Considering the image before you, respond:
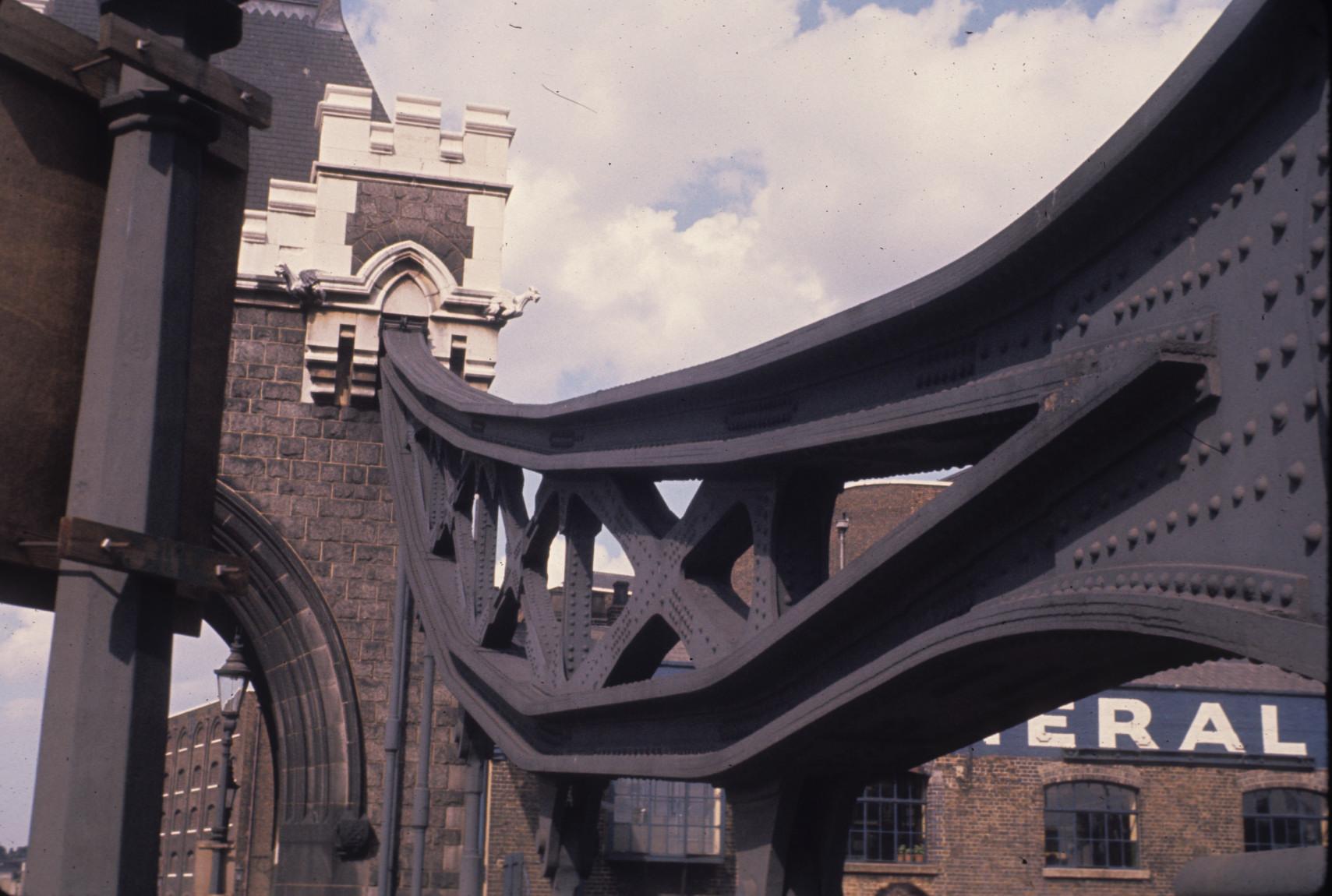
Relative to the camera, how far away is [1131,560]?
386cm

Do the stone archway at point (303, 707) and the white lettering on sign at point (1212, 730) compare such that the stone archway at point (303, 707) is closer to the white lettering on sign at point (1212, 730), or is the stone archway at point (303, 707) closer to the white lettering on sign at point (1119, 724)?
the white lettering on sign at point (1119, 724)

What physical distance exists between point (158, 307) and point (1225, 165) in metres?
2.48

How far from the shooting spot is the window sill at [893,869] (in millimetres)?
28641

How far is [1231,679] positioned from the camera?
30.6m

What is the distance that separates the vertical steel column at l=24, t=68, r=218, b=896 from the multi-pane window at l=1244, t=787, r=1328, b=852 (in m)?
29.7

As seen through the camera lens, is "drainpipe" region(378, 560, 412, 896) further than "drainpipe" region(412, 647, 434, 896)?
Yes

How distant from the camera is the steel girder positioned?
3.46 metres

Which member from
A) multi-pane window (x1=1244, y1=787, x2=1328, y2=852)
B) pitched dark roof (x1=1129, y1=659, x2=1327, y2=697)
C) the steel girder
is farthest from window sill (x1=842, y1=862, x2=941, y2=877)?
the steel girder

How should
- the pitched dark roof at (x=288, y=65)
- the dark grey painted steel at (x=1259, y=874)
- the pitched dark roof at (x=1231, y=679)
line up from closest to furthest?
the dark grey painted steel at (x=1259, y=874)
the pitched dark roof at (x=288, y=65)
the pitched dark roof at (x=1231, y=679)

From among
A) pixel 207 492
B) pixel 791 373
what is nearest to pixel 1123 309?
pixel 791 373

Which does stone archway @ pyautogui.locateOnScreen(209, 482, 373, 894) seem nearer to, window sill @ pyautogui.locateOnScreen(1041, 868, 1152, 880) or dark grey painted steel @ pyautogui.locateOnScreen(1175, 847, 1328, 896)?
dark grey painted steel @ pyautogui.locateOnScreen(1175, 847, 1328, 896)

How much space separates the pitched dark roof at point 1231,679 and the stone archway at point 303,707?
1961cm

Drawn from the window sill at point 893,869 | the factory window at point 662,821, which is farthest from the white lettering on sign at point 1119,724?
the factory window at point 662,821

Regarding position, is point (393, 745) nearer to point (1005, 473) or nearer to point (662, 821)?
point (1005, 473)
